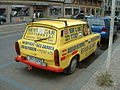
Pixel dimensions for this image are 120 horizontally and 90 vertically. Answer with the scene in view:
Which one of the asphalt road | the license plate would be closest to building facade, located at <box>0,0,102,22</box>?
the asphalt road

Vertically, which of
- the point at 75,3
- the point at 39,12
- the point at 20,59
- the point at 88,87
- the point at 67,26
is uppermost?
the point at 75,3

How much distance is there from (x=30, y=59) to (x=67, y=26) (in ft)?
4.89

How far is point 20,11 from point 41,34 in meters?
27.0

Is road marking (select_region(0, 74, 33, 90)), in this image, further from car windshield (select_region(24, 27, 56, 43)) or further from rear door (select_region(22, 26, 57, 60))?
car windshield (select_region(24, 27, 56, 43))

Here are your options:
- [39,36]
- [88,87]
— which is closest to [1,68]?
[39,36]

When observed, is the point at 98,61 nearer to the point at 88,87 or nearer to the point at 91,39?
the point at 91,39

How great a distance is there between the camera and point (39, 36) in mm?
4680

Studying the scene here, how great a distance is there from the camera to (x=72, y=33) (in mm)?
4965

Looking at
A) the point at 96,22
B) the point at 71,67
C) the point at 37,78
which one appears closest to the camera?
the point at 37,78

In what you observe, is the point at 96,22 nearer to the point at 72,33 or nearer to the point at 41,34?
the point at 72,33

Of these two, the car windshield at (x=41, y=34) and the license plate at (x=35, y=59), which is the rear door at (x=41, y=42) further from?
the license plate at (x=35, y=59)

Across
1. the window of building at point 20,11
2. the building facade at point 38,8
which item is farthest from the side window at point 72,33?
the window of building at point 20,11

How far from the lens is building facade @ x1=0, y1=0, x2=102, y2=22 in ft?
89.4

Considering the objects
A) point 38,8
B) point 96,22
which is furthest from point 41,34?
point 38,8
